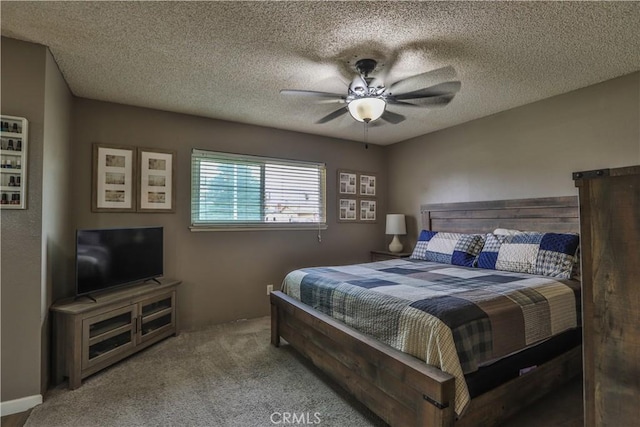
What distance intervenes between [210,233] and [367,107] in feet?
7.86

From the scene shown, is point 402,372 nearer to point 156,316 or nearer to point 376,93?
point 376,93

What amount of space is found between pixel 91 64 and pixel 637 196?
131 inches

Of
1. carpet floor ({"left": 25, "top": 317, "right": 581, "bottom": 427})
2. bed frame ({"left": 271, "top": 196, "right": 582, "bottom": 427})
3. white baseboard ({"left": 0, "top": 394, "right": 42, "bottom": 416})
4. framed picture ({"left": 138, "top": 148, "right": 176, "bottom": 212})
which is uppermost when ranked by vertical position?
framed picture ({"left": 138, "top": 148, "right": 176, "bottom": 212})

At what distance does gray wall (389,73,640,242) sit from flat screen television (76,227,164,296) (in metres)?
3.41

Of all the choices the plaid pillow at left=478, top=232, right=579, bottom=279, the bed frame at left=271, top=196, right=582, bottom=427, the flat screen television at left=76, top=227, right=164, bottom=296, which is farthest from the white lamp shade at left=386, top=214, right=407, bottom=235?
the flat screen television at left=76, top=227, right=164, bottom=296

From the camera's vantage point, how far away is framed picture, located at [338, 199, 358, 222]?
15.2 ft

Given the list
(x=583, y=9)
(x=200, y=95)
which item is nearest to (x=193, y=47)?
(x=200, y=95)

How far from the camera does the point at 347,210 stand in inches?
185

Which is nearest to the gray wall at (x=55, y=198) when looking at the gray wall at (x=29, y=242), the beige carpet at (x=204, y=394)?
the gray wall at (x=29, y=242)

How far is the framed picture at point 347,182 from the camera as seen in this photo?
463 centimetres

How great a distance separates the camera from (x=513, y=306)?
1892 millimetres

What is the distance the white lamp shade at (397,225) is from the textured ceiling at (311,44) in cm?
191

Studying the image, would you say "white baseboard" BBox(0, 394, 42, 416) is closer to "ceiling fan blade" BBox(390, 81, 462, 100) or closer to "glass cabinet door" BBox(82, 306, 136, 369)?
"glass cabinet door" BBox(82, 306, 136, 369)

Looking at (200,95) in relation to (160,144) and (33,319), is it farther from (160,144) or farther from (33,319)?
(33,319)
